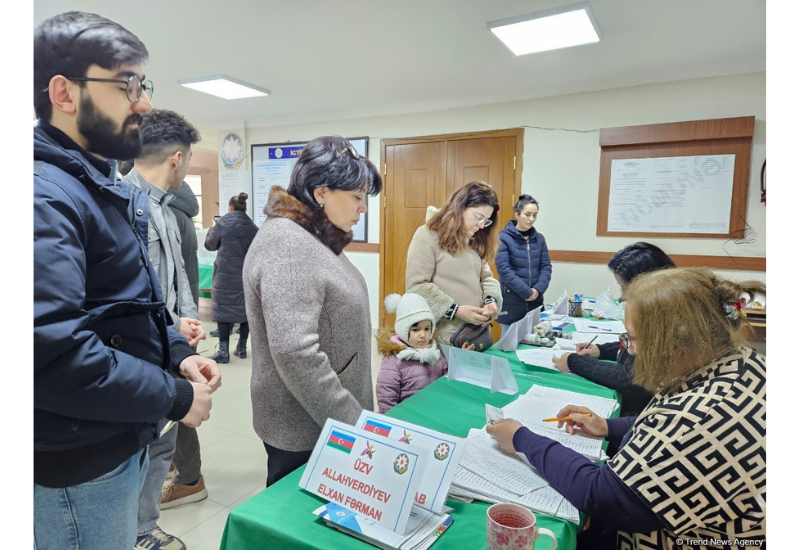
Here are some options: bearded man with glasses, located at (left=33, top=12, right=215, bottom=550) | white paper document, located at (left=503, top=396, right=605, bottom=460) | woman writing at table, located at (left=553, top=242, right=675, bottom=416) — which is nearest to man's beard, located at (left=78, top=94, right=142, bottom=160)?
bearded man with glasses, located at (left=33, top=12, right=215, bottom=550)

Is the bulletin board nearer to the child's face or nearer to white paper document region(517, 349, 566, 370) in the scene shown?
white paper document region(517, 349, 566, 370)

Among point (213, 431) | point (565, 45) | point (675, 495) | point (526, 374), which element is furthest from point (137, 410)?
point (565, 45)

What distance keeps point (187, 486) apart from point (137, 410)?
1.61 m

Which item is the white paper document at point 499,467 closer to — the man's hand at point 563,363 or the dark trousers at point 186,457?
the man's hand at point 563,363

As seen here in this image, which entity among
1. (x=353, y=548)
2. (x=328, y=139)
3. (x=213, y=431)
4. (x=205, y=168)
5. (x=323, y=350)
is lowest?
(x=213, y=431)

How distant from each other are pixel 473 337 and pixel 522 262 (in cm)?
165

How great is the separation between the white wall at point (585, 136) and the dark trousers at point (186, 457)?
3.38m

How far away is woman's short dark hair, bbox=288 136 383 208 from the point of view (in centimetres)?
125

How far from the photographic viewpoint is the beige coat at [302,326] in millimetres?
1091

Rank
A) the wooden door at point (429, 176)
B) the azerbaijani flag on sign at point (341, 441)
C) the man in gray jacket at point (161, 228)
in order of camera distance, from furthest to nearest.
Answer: the wooden door at point (429, 176)
the man in gray jacket at point (161, 228)
the azerbaijani flag on sign at point (341, 441)

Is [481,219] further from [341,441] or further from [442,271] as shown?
[341,441]

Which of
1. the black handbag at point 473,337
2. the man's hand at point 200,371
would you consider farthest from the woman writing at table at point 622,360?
the man's hand at point 200,371

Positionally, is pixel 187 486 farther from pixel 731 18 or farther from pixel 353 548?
pixel 731 18

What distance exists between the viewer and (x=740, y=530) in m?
0.86
